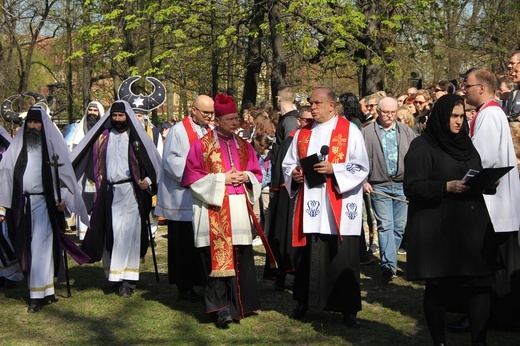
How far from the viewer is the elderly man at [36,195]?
8.97 m

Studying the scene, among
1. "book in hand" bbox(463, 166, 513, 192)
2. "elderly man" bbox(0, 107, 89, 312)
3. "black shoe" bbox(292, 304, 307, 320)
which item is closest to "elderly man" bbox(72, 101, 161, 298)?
"elderly man" bbox(0, 107, 89, 312)

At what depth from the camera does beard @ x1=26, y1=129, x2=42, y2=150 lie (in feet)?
29.8

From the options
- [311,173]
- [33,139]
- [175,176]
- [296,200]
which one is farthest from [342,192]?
[33,139]

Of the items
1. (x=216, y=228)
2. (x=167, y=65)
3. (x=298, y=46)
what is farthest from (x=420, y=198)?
(x=167, y=65)

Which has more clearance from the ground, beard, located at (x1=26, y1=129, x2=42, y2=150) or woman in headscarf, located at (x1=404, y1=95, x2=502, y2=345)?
beard, located at (x1=26, y1=129, x2=42, y2=150)

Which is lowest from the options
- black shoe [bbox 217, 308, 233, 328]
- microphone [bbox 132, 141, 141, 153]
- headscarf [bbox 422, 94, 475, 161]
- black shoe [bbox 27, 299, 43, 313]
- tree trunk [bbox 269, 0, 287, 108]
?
black shoe [bbox 217, 308, 233, 328]

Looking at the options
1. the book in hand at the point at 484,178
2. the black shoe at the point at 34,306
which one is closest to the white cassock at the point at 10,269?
the black shoe at the point at 34,306

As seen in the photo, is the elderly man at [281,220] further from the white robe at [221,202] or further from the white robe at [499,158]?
the white robe at [499,158]

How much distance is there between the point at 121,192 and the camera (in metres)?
9.58

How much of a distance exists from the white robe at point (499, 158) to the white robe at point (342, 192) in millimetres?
1132

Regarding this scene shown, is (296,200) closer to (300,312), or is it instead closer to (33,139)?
(300,312)

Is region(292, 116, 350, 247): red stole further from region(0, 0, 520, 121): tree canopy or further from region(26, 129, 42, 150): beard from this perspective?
region(0, 0, 520, 121): tree canopy

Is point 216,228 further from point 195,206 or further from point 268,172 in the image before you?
point 268,172

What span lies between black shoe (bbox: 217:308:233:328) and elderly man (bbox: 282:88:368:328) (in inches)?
27.7
